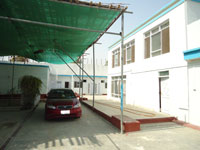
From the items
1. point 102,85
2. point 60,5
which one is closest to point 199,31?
point 60,5

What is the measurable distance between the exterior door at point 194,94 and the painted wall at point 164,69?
0.22 meters

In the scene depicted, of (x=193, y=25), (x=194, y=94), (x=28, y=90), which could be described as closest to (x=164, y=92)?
(x=194, y=94)

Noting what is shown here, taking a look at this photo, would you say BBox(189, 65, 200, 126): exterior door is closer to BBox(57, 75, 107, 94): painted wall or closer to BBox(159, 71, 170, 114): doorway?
BBox(159, 71, 170, 114): doorway

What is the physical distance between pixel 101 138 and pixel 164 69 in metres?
5.10

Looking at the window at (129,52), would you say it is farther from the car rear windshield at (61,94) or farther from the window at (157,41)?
the car rear windshield at (61,94)

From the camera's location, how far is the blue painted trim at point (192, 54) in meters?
5.27

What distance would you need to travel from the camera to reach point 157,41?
8.38 m

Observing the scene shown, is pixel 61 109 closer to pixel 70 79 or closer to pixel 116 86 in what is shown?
pixel 116 86

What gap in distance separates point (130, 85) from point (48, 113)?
6.64 metres

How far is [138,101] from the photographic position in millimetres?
9641

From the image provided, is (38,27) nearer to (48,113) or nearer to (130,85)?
(48,113)

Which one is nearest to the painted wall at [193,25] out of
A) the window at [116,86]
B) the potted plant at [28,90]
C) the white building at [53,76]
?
the window at [116,86]

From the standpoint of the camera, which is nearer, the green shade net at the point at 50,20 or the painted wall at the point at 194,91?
the green shade net at the point at 50,20

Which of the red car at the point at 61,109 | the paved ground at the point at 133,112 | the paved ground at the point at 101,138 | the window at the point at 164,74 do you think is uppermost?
the window at the point at 164,74
